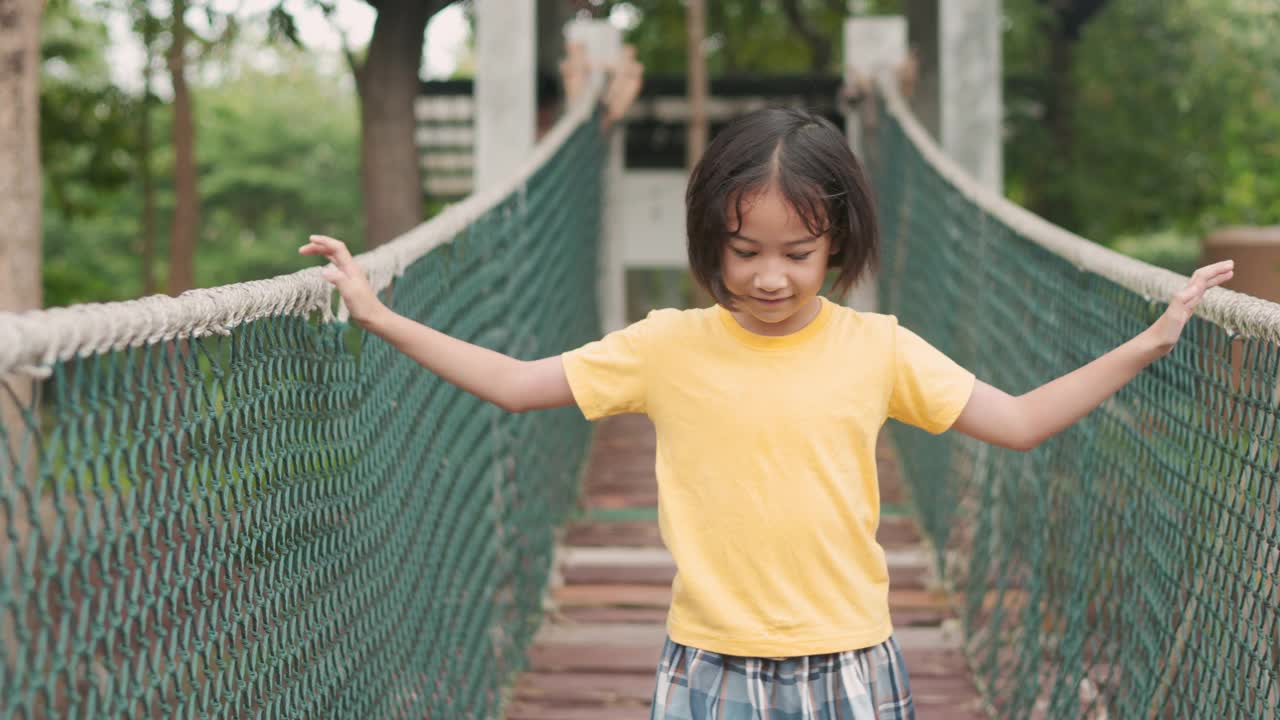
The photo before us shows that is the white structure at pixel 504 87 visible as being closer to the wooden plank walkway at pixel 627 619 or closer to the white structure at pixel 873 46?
the wooden plank walkway at pixel 627 619

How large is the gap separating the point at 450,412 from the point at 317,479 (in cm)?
94

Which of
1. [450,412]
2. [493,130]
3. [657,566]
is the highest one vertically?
[493,130]

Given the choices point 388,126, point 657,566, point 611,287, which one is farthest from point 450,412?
point 388,126

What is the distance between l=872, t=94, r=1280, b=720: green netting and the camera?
5.68 ft

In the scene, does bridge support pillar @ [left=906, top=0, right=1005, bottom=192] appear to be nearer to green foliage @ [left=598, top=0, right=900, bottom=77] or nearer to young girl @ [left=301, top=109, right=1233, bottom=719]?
young girl @ [left=301, top=109, right=1233, bottom=719]

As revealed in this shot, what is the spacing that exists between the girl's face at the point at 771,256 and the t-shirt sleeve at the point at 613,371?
157mm

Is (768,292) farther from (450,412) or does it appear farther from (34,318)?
(450,412)

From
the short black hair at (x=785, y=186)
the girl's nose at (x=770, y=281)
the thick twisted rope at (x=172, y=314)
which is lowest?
the thick twisted rope at (x=172, y=314)

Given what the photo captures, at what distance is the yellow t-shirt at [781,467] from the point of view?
5.30 ft

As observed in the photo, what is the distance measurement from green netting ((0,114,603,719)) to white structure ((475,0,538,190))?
5.78 feet

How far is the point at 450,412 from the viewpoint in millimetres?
2680

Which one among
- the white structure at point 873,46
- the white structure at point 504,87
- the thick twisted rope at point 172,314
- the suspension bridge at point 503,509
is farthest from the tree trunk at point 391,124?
the thick twisted rope at point 172,314

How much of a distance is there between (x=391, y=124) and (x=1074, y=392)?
22.3 ft

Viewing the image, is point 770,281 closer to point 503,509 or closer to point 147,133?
point 503,509
